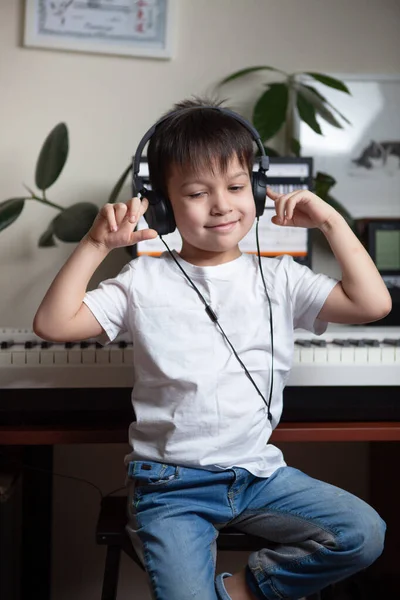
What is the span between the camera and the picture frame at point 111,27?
232 cm

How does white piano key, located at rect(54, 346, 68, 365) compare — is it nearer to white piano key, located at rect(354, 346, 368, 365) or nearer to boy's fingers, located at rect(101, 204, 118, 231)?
boy's fingers, located at rect(101, 204, 118, 231)

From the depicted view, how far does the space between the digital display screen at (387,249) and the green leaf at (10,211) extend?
3.47 feet

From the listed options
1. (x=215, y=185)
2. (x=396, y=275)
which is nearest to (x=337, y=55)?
(x=396, y=275)

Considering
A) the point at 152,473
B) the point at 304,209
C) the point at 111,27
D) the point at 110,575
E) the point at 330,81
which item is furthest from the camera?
the point at 111,27

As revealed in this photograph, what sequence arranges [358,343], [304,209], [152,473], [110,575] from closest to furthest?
[152,473] < [304,209] < [110,575] < [358,343]

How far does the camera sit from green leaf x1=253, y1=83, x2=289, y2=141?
7.17ft

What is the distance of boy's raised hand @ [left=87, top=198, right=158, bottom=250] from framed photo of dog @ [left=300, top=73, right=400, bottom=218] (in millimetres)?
1257

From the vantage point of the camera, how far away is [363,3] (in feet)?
7.98

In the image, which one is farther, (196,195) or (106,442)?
(106,442)

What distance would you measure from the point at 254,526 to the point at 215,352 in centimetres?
31

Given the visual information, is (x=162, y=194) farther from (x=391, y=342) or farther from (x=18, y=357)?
(x=391, y=342)

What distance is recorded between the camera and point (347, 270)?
4.35 ft

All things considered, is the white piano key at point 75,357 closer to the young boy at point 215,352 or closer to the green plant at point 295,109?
the young boy at point 215,352

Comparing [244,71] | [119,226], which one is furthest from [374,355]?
[244,71]
